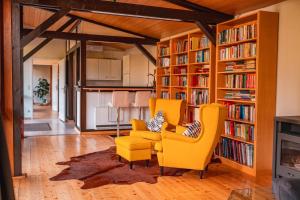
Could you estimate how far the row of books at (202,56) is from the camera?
5617mm

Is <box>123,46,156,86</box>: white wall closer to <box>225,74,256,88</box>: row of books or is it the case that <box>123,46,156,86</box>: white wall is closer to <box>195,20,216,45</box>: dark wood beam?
<box>195,20,216,45</box>: dark wood beam

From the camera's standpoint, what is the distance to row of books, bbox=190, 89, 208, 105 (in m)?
5.70

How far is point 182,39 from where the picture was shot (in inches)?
261

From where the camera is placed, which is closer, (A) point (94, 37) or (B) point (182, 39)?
(B) point (182, 39)

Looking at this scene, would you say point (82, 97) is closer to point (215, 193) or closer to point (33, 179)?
point (33, 179)

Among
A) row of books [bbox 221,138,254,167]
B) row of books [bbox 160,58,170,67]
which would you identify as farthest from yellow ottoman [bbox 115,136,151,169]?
row of books [bbox 160,58,170,67]

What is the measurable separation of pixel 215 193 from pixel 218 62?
91.6 inches

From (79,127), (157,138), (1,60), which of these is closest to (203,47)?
(157,138)

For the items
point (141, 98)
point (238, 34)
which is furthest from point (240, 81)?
point (141, 98)

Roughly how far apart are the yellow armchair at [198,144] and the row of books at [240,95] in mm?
655

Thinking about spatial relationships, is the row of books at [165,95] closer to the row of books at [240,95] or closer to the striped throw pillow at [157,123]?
the striped throw pillow at [157,123]

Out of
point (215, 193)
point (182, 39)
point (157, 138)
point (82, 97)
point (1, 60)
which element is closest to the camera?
point (215, 193)

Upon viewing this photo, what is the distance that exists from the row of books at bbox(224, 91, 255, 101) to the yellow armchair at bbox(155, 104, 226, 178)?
65 centimetres

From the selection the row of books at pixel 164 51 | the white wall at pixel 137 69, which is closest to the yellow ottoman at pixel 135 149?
the row of books at pixel 164 51
